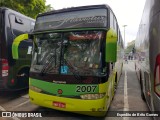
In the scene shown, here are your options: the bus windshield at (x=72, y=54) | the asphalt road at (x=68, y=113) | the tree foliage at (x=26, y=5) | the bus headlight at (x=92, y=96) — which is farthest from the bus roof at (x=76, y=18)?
the tree foliage at (x=26, y=5)

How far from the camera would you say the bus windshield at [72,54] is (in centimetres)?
Result: 491

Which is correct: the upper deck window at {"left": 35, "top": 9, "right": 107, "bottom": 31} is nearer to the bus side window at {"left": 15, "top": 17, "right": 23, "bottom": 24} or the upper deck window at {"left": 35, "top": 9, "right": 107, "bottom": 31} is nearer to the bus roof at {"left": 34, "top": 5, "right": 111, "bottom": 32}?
the bus roof at {"left": 34, "top": 5, "right": 111, "bottom": 32}

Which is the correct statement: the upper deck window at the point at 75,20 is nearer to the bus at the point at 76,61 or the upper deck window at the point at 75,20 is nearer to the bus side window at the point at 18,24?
the bus at the point at 76,61

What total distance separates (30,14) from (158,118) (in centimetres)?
1433

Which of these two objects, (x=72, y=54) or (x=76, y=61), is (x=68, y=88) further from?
(x=72, y=54)

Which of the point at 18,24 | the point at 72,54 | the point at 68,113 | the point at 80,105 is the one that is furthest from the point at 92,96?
the point at 18,24

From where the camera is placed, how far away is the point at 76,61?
5.03 meters

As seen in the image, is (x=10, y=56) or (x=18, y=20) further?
(x=18, y=20)

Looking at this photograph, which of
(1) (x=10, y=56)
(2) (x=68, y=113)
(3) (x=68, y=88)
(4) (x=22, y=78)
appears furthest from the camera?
(4) (x=22, y=78)

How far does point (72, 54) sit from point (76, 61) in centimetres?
22

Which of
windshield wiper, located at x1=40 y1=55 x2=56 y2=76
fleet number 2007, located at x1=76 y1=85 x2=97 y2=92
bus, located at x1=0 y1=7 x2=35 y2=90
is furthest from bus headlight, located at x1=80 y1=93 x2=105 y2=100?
bus, located at x1=0 y1=7 x2=35 y2=90

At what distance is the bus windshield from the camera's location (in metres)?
4.91

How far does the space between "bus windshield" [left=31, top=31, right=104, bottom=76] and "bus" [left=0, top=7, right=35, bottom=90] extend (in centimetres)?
196

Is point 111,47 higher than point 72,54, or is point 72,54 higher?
point 111,47
